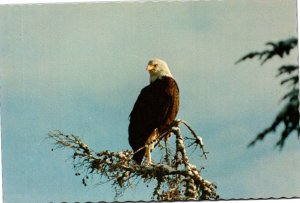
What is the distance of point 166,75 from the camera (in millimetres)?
6398

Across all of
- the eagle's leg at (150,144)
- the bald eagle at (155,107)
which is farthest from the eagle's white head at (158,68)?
the eagle's leg at (150,144)

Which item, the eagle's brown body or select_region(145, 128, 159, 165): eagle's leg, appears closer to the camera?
select_region(145, 128, 159, 165): eagle's leg

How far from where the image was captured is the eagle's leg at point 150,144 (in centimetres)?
605

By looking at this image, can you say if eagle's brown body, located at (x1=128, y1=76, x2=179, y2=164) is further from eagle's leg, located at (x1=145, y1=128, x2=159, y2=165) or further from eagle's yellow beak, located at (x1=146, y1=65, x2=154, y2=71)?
eagle's yellow beak, located at (x1=146, y1=65, x2=154, y2=71)

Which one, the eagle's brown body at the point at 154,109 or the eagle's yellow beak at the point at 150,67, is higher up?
the eagle's yellow beak at the point at 150,67

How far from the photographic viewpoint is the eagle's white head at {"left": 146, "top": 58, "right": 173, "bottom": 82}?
6301 mm

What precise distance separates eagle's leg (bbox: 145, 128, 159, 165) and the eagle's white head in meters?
0.61

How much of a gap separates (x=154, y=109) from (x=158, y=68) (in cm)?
46

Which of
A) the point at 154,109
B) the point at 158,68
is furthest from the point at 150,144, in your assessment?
the point at 158,68

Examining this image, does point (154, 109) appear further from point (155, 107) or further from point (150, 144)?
point (150, 144)

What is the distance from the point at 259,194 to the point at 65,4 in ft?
9.54

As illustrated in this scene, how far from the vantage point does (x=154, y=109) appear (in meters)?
6.42

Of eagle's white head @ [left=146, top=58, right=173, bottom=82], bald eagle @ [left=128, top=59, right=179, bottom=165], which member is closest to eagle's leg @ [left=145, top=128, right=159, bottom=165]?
bald eagle @ [left=128, top=59, right=179, bottom=165]

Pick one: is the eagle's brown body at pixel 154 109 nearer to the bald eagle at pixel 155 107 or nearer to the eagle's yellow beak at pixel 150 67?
the bald eagle at pixel 155 107
